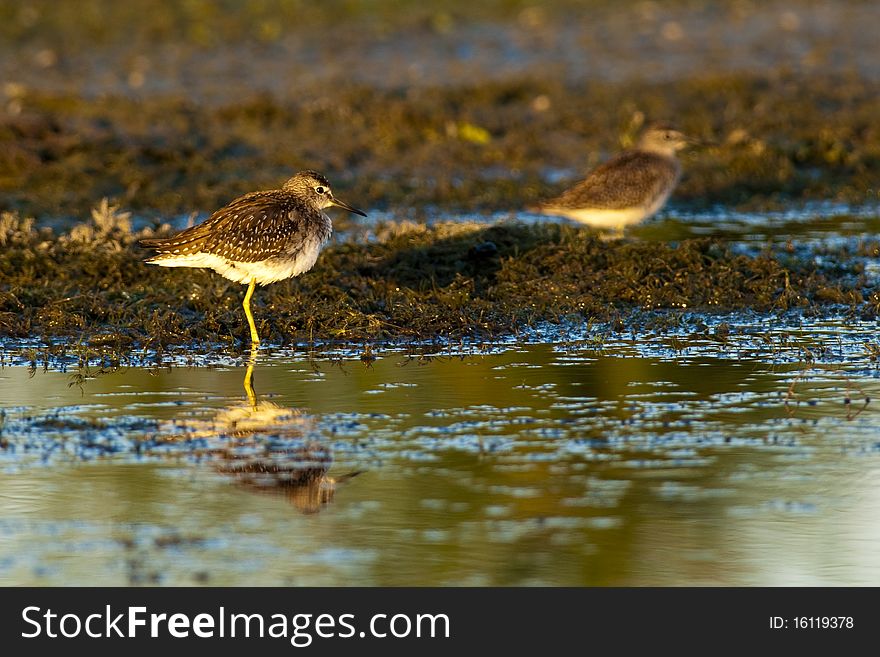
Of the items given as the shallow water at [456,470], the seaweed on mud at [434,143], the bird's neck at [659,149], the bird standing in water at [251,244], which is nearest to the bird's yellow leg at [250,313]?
the bird standing in water at [251,244]

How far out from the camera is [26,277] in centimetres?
1248

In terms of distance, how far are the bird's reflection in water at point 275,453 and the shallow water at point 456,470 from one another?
2 centimetres

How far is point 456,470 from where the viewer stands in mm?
7715

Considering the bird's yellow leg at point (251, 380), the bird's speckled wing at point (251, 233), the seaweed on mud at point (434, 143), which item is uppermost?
the seaweed on mud at point (434, 143)

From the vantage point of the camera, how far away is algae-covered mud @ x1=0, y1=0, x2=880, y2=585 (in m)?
6.76

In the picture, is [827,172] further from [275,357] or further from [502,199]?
[275,357]

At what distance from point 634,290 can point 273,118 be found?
31.6 feet

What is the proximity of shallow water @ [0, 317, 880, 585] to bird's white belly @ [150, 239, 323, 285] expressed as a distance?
769 mm

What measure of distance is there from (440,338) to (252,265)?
145 cm

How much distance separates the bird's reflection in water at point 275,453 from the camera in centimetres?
739

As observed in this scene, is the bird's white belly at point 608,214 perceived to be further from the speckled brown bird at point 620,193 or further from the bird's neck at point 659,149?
the bird's neck at point 659,149

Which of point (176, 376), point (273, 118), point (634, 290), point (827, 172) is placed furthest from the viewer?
point (273, 118)

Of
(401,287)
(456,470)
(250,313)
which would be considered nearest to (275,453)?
(456,470)
